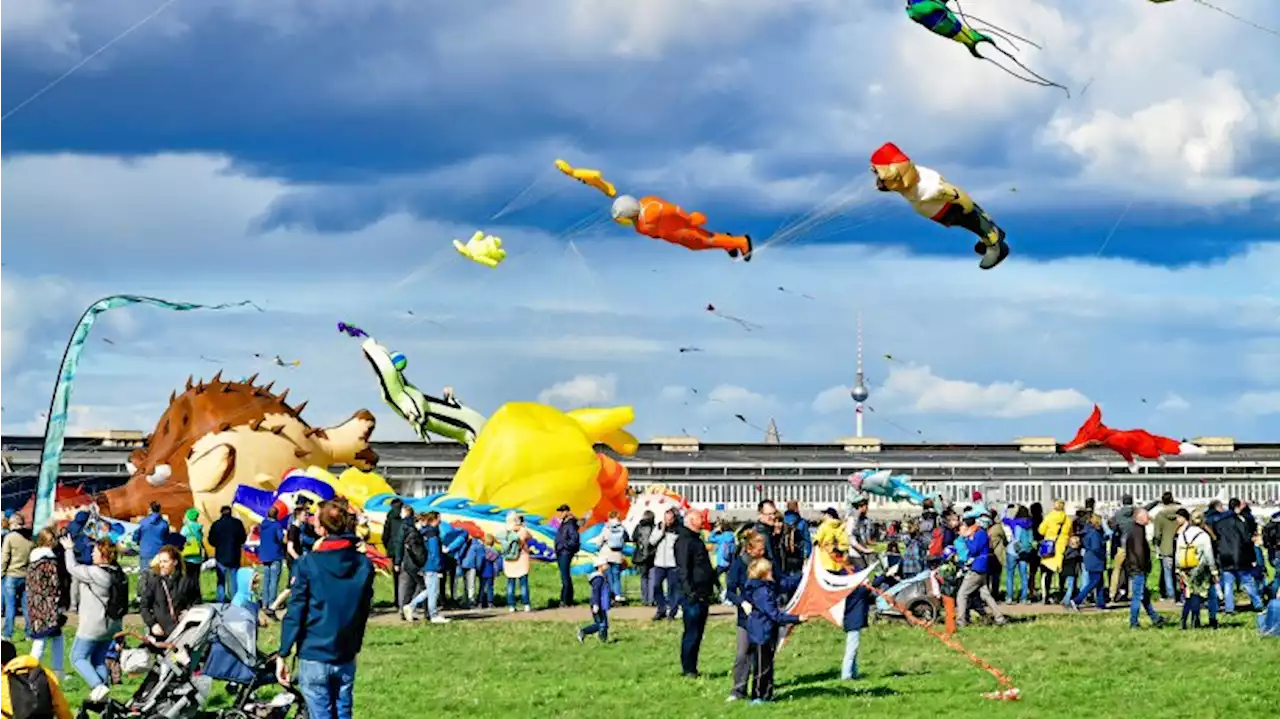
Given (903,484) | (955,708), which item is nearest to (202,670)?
(955,708)

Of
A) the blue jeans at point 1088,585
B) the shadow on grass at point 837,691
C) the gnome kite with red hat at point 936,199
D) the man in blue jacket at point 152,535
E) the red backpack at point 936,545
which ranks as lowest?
the shadow on grass at point 837,691

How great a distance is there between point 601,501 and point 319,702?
2887 cm

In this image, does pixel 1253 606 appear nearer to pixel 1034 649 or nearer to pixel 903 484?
pixel 1034 649

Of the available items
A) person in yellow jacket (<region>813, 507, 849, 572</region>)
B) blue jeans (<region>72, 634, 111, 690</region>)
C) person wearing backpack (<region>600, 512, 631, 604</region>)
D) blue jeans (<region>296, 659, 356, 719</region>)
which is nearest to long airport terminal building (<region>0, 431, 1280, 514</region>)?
person wearing backpack (<region>600, 512, 631, 604</region>)

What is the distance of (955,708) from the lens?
1612 centimetres

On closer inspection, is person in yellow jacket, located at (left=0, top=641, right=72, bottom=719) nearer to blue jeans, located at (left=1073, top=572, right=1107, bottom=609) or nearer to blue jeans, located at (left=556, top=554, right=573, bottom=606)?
blue jeans, located at (left=556, top=554, right=573, bottom=606)

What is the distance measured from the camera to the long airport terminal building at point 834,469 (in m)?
66.7

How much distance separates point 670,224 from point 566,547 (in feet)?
22.7

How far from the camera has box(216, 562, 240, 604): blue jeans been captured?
25250 mm

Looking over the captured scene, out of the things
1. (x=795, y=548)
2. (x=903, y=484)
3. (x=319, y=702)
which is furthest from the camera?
(x=903, y=484)

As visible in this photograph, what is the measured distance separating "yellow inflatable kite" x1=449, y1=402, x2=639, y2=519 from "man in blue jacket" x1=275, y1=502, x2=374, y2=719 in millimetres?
25020

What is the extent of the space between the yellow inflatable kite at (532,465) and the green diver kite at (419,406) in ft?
17.3

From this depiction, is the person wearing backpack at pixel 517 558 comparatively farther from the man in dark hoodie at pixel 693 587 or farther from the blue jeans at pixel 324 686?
the blue jeans at pixel 324 686

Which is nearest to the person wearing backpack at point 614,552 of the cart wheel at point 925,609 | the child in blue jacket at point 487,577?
the child in blue jacket at point 487,577
